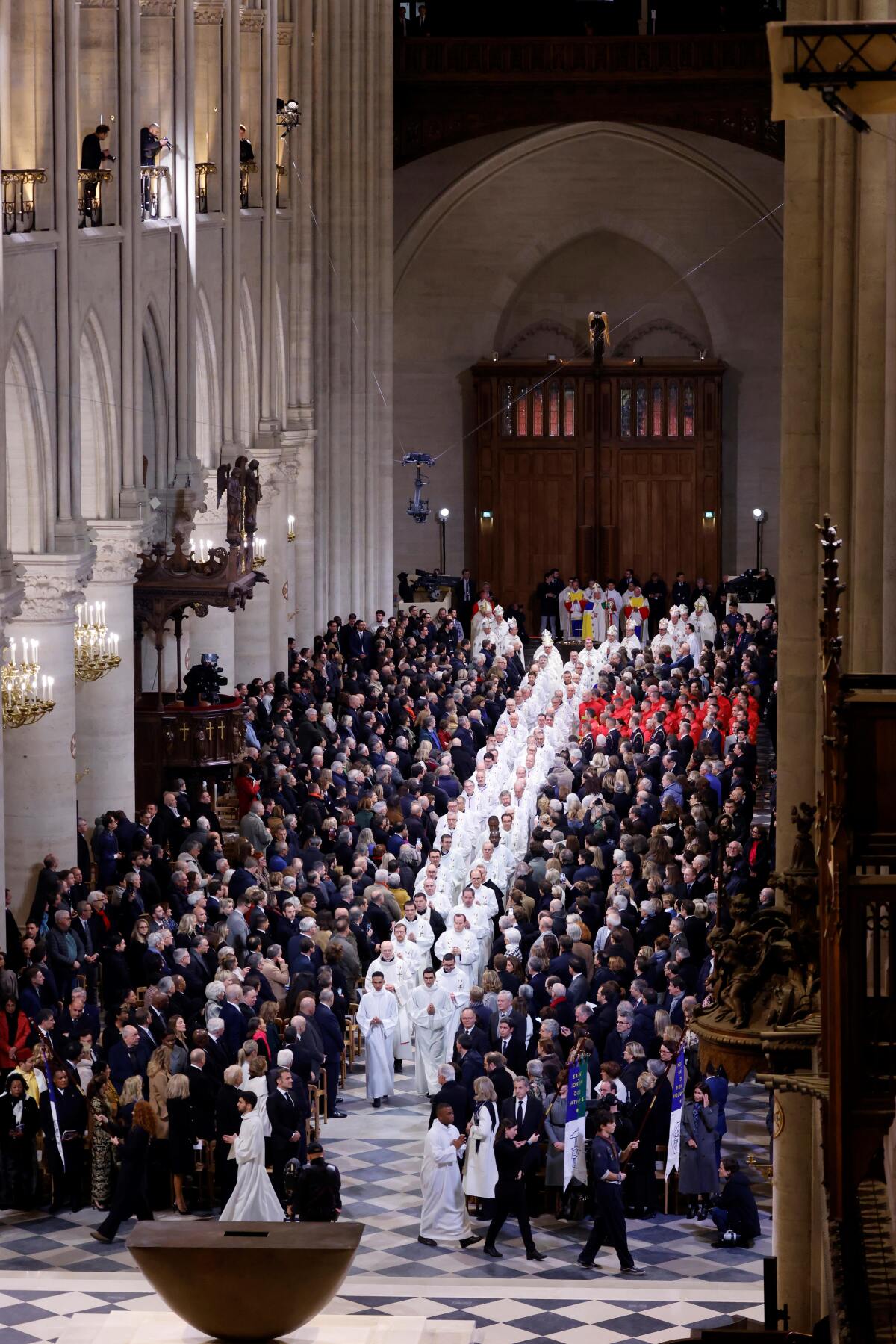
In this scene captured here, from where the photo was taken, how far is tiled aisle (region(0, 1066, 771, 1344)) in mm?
14586

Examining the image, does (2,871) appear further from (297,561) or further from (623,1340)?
(297,561)

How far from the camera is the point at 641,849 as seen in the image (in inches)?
915

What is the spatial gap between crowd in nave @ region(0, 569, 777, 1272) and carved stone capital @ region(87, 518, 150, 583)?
285cm

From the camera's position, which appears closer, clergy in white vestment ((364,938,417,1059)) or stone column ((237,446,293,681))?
clergy in white vestment ((364,938,417,1059))

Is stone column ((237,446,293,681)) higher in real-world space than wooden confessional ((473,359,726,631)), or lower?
lower

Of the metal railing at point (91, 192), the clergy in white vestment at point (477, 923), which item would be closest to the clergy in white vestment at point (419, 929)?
the clergy in white vestment at point (477, 923)

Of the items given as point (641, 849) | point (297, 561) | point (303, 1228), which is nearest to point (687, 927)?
point (641, 849)

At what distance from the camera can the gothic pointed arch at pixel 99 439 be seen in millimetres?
26922

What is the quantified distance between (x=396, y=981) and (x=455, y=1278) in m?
4.54

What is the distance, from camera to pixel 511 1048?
1784 cm

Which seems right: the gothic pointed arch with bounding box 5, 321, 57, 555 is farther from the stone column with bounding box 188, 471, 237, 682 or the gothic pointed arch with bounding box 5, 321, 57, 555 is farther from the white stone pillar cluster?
the white stone pillar cluster

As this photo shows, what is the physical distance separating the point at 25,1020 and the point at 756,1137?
623cm

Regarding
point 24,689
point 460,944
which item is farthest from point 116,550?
point 460,944

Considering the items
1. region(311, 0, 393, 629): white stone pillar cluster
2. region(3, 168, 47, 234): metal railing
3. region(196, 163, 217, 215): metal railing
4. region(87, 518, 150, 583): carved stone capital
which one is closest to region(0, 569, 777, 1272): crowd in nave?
region(87, 518, 150, 583): carved stone capital
